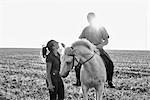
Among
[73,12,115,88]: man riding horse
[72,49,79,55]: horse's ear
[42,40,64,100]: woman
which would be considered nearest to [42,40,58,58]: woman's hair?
[42,40,64,100]: woman

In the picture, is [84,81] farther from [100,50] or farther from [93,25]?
[93,25]

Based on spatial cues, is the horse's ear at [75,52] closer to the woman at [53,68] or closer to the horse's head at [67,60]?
the horse's head at [67,60]

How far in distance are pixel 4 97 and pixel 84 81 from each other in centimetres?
480

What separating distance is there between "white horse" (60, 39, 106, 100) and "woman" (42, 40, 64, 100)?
67 cm

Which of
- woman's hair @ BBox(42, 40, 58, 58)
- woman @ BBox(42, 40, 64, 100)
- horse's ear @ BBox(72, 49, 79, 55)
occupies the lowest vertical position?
woman @ BBox(42, 40, 64, 100)

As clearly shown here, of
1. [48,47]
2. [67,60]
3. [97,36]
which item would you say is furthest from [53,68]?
[97,36]

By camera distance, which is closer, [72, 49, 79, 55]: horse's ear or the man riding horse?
[72, 49, 79, 55]: horse's ear

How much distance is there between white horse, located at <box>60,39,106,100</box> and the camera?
7977 mm

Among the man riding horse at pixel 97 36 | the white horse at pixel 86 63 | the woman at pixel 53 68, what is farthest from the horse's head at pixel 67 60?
the man riding horse at pixel 97 36

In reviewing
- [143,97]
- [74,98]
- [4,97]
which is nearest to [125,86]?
[143,97]

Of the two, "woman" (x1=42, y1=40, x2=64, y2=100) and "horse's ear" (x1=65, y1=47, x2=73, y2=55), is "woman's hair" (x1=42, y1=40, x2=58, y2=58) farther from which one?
"horse's ear" (x1=65, y1=47, x2=73, y2=55)

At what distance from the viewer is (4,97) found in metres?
12.2

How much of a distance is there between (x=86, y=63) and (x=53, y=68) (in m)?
1.01

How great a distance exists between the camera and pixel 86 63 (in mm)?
8336
